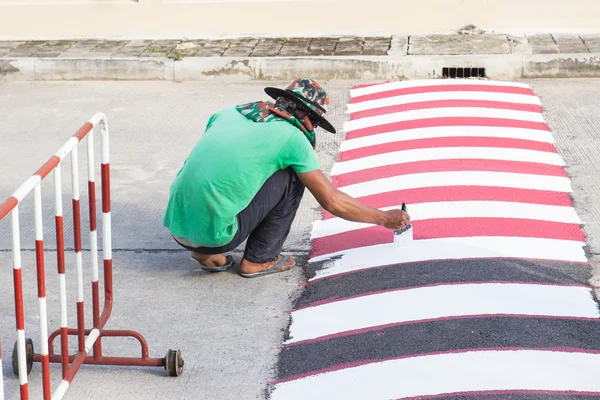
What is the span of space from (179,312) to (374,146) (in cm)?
333

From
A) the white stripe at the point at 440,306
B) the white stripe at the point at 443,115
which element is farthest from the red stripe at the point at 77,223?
the white stripe at the point at 443,115

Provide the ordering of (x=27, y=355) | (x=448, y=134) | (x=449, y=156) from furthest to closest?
(x=448, y=134), (x=449, y=156), (x=27, y=355)

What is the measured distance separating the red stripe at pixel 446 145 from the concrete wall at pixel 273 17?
394 cm

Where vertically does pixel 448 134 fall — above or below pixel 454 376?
above

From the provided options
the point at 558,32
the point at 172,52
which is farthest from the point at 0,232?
the point at 558,32

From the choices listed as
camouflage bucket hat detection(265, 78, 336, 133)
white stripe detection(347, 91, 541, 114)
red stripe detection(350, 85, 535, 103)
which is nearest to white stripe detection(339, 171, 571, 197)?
camouflage bucket hat detection(265, 78, 336, 133)

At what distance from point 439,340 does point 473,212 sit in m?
1.94

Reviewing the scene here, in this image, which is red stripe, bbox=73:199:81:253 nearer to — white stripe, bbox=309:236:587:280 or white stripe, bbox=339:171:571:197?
white stripe, bbox=309:236:587:280

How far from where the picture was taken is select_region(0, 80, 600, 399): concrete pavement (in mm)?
5023

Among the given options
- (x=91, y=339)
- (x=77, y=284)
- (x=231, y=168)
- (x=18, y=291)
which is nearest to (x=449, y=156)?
(x=231, y=168)

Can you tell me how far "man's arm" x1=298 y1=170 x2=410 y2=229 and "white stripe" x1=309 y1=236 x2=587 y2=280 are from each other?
0.37 m

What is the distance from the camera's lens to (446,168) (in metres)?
7.77

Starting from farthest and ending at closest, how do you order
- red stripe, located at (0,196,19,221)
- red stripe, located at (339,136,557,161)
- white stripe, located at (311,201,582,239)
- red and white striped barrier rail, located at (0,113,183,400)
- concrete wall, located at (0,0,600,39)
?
concrete wall, located at (0,0,600,39)
red stripe, located at (339,136,557,161)
white stripe, located at (311,201,582,239)
red and white striped barrier rail, located at (0,113,183,400)
red stripe, located at (0,196,19,221)

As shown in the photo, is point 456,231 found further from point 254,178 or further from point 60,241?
point 60,241
